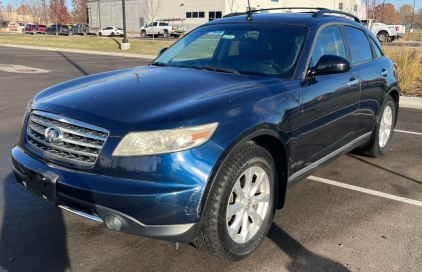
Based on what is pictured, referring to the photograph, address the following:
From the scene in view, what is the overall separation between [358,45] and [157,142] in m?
3.35

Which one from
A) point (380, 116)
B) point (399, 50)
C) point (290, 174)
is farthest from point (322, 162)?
point (399, 50)

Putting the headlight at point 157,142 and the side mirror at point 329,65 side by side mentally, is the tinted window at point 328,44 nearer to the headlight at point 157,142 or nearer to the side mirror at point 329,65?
the side mirror at point 329,65

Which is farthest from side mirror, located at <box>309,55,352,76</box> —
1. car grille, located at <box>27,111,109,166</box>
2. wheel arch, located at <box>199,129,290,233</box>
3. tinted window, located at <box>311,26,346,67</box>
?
car grille, located at <box>27,111,109,166</box>

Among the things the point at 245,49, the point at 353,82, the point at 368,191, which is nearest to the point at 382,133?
the point at 368,191

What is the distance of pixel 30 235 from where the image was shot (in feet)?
11.1

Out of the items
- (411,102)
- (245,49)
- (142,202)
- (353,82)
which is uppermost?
(245,49)

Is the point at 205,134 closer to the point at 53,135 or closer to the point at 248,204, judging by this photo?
the point at 248,204

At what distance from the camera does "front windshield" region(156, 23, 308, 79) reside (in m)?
3.79

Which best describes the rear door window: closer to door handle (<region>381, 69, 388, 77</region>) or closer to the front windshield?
door handle (<region>381, 69, 388, 77</region>)

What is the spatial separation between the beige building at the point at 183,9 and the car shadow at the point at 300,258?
53584mm

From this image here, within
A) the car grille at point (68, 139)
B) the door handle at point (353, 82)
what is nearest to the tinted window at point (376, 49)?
the door handle at point (353, 82)

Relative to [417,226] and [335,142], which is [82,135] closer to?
[335,142]

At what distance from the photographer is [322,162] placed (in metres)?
4.03

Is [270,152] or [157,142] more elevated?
[157,142]
